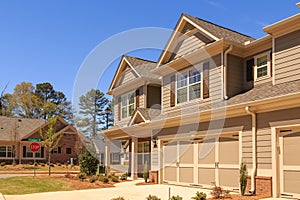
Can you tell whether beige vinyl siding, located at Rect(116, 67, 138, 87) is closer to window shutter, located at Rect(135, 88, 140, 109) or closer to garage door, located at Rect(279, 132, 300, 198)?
window shutter, located at Rect(135, 88, 140, 109)

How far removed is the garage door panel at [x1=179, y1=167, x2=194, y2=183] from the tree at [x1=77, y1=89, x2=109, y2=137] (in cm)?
3940

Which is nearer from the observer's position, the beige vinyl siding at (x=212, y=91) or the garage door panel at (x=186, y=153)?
the beige vinyl siding at (x=212, y=91)

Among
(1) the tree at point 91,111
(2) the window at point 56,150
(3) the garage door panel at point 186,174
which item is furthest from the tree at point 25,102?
(3) the garage door panel at point 186,174

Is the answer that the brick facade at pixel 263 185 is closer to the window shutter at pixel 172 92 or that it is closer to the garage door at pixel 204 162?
the garage door at pixel 204 162

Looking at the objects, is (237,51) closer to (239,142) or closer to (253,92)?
(253,92)

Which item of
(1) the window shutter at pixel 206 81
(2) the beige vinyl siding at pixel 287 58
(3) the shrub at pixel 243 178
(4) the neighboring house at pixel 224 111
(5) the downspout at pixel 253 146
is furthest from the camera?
(1) the window shutter at pixel 206 81

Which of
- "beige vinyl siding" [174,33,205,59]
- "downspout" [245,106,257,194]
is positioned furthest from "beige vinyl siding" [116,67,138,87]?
"downspout" [245,106,257,194]

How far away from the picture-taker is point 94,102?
62250mm

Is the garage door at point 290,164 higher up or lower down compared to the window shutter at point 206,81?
lower down

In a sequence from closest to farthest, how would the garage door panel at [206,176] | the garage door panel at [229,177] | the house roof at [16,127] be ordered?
the garage door panel at [229,177], the garage door panel at [206,176], the house roof at [16,127]

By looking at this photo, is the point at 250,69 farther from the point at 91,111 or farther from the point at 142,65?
the point at 91,111

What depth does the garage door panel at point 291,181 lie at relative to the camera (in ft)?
35.7

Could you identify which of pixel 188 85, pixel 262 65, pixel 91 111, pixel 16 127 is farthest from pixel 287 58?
pixel 91 111

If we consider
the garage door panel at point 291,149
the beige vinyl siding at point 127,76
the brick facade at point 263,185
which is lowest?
the brick facade at point 263,185
